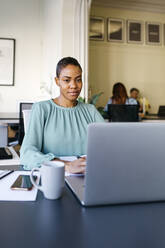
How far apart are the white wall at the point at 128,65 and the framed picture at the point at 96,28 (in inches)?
4.3

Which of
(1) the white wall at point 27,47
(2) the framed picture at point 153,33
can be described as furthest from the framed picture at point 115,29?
(1) the white wall at point 27,47

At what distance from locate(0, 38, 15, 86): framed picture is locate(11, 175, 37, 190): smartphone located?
4.35 m

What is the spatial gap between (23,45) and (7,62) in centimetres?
47

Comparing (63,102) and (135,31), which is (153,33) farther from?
(63,102)

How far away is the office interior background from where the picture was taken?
3.42 meters

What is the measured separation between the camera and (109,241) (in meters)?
0.46

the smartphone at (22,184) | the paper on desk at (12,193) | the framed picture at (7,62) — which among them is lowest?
the paper on desk at (12,193)

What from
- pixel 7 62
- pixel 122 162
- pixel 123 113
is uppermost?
pixel 7 62

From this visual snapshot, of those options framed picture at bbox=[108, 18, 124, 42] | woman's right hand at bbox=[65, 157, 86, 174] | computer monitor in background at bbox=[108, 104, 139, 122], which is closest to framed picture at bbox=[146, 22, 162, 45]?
framed picture at bbox=[108, 18, 124, 42]

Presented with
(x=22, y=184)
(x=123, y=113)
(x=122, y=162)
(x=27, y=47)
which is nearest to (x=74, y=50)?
(x=123, y=113)

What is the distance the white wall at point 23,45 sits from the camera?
4852 millimetres

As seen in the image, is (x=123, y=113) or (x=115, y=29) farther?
(x=115, y=29)

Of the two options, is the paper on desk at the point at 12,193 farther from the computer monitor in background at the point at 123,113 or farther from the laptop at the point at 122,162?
the computer monitor in background at the point at 123,113

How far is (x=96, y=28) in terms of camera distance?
555 cm
